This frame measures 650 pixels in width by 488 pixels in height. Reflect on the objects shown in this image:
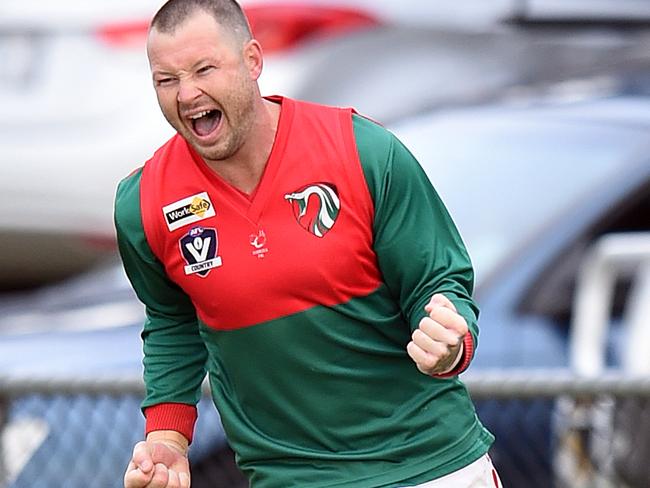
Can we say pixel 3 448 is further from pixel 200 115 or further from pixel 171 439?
pixel 200 115

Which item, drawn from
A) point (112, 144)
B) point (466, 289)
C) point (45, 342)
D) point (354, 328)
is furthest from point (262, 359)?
point (112, 144)

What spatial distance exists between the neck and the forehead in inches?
6.2

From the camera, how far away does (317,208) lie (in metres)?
3.23

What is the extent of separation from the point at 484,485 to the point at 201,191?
0.77m

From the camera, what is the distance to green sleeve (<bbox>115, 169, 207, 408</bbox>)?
343 centimetres

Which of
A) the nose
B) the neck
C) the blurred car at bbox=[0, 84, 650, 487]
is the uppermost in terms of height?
the nose

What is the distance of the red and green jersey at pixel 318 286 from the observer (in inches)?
127

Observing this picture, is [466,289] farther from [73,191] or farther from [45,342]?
[73,191]

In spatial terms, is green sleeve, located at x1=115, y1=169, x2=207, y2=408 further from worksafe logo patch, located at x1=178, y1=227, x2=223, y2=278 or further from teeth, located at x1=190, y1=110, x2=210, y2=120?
teeth, located at x1=190, y1=110, x2=210, y2=120

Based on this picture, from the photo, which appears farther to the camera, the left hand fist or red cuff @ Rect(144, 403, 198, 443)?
red cuff @ Rect(144, 403, 198, 443)

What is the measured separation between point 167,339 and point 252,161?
1.42 feet

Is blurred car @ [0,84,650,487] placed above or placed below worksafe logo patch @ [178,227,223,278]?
below

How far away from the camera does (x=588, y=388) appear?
15.7 ft

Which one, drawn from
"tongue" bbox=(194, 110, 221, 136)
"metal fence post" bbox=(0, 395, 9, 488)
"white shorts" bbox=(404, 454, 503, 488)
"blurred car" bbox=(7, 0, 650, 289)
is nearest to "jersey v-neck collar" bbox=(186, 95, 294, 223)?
"tongue" bbox=(194, 110, 221, 136)
